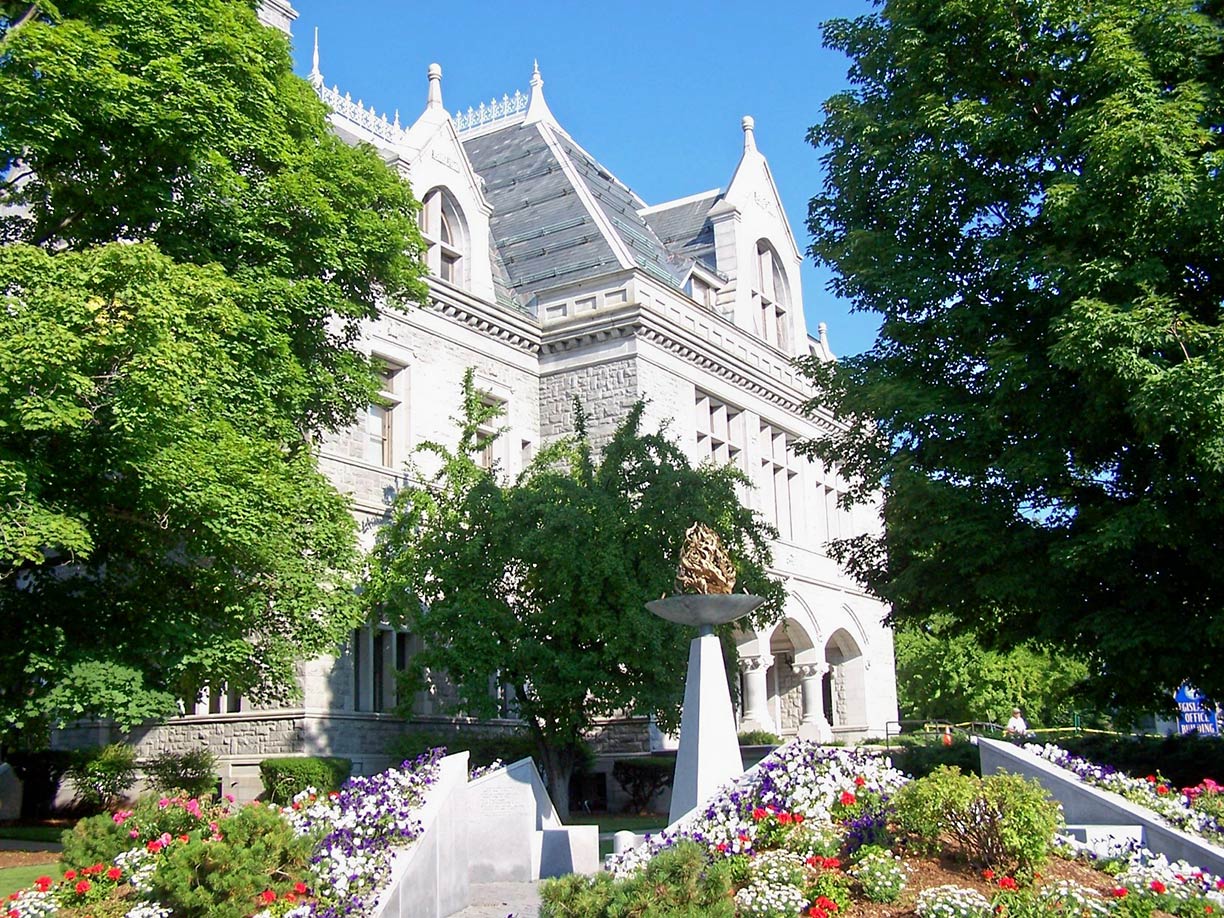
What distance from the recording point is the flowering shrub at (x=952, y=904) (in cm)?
805

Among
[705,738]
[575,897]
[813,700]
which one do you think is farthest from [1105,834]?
[813,700]

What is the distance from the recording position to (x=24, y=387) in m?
13.7

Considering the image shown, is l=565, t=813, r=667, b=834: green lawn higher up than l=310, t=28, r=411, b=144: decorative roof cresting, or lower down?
lower down

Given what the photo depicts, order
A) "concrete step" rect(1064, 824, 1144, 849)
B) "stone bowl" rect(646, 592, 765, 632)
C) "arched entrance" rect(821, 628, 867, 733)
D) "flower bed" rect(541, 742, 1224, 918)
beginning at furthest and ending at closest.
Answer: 1. "arched entrance" rect(821, 628, 867, 733)
2. "stone bowl" rect(646, 592, 765, 632)
3. "concrete step" rect(1064, 824, 1144, 849)
4. "flower bed" rect(541, 742, 1224, 918)

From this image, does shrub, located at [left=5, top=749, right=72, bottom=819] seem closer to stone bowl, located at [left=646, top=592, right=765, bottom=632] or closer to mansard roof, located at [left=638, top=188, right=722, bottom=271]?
stone bowl, located at [left=646, top=592, right=765, bottom=632]

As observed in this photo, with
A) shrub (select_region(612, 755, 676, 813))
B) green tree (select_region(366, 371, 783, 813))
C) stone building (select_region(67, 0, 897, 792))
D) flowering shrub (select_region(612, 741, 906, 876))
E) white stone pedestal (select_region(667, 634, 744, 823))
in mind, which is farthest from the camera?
shrub (select_region(612, 755, 676, 813))

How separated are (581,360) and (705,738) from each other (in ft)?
59.5

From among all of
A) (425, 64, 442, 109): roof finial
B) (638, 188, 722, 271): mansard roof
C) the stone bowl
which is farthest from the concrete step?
(638, 188, 722, 271): mansard roof

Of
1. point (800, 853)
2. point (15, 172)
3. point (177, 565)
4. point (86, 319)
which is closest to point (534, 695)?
point (177, 565)

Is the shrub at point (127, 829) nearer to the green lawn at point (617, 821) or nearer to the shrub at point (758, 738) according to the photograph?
the green lawn at point (617, 821)

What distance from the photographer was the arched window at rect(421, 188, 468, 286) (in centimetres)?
2894

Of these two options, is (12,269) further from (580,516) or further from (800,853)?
(800,853)

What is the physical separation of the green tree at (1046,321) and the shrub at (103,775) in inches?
506

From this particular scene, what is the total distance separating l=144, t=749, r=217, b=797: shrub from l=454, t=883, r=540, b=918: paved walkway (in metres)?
9.18
